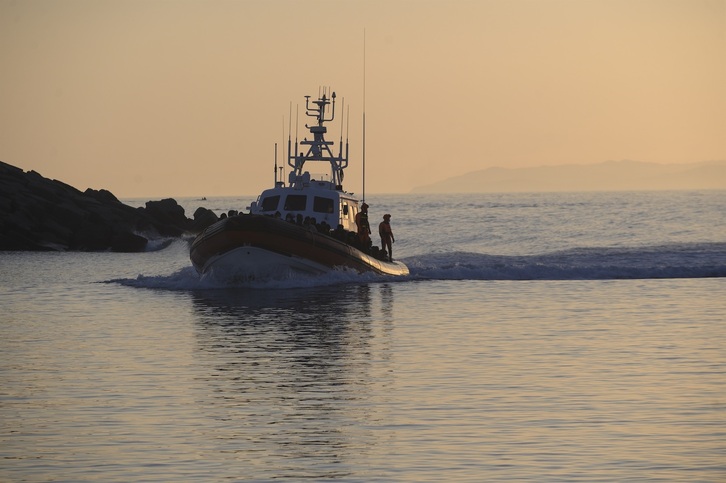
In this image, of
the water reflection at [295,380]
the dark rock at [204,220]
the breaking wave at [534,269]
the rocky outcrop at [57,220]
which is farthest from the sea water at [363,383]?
the dark rock at [204,220]

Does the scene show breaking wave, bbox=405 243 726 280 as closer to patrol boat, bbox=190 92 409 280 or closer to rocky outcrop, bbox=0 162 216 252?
patrol boat, bbox=190 92 409 280

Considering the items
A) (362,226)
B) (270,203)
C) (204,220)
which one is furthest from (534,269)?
(204,220)

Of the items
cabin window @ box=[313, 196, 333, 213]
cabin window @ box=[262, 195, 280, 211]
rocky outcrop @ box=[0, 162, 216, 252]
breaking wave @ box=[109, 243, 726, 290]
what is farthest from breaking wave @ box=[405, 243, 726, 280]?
rocky outcrop @ box=[0, 162, 216, 252]

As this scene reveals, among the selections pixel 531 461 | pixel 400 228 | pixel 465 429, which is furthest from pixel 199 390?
pixel 400 228

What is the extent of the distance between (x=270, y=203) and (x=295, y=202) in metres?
0.71

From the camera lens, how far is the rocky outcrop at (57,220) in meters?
59.7

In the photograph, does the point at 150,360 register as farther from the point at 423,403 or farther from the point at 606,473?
the point at 606,473

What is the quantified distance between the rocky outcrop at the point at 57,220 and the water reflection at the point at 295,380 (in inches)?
1344

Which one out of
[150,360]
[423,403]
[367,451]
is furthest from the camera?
[150,360]

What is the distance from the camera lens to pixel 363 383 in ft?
51.2

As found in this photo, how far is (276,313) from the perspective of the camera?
25.3 m

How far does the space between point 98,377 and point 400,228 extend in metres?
73.1

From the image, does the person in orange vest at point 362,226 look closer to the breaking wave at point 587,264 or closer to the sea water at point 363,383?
the breaking wave at point 587,264

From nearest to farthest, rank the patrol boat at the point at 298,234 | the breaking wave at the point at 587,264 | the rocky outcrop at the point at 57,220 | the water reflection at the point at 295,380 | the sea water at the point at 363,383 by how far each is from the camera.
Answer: the sea water at the point at 363,383 → the water reflection at the point at 295,380 → the patrol boat at the point at 298,234 → the breaking wave at the point at 587,264 → the rocky outcrop at the point at 57,220
